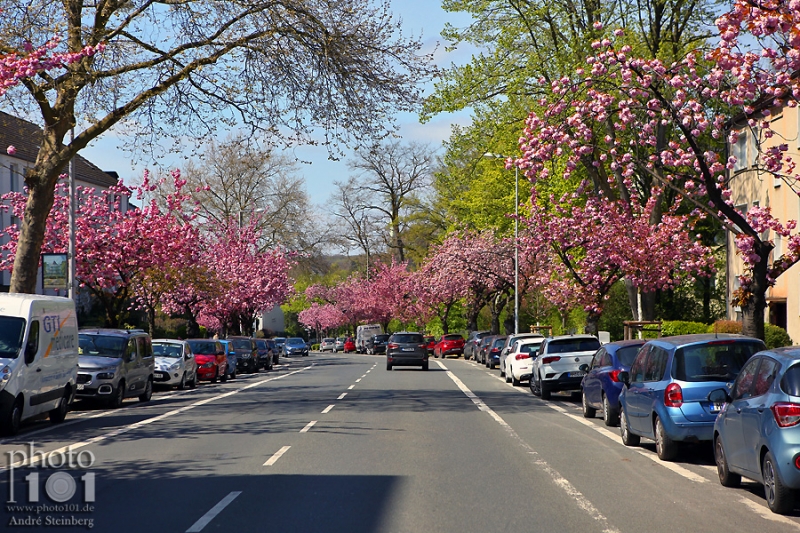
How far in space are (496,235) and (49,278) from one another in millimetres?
33528

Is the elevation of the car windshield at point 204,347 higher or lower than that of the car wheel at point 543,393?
higher

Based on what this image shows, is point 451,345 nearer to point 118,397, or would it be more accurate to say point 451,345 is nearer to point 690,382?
point 118,397

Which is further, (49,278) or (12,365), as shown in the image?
(49,278)

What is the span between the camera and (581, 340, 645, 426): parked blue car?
54.1ft

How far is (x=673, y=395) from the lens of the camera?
38.9 ft

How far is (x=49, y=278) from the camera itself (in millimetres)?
24406

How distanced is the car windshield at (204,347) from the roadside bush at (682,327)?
51.7 ft

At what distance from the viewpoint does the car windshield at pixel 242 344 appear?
41.8 meters

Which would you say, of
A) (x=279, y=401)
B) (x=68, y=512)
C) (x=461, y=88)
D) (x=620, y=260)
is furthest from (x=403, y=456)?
(x=461, y=88)

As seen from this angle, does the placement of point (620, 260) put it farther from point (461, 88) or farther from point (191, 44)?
point (191, 44)

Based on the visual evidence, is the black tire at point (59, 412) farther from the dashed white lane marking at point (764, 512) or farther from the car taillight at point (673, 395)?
the dashed white lane marking at point (764, 512)

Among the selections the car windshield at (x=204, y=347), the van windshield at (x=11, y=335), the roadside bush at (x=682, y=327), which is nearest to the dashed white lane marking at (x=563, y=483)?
the van windshield at (x=11, y=335)

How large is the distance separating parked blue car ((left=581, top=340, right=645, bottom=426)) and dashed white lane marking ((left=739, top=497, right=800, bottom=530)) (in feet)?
22.0

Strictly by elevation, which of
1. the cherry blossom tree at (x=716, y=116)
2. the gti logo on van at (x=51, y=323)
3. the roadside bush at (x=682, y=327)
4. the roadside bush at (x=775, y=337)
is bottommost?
the roadside bush at (x=775, y=337)
